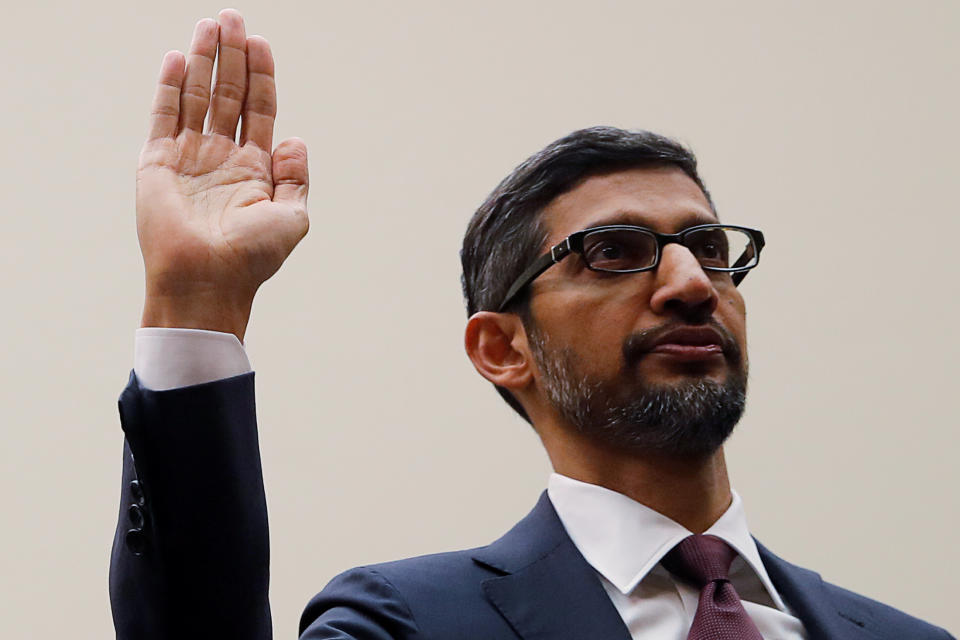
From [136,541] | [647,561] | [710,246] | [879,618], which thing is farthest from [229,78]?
[879,618]

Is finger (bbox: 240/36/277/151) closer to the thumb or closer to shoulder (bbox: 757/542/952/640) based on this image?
the thumb

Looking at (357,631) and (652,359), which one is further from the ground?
(652,359)

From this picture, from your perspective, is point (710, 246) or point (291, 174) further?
point (710, 246)

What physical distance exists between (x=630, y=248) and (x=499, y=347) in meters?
0.32

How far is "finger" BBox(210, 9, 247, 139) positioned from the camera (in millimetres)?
1839

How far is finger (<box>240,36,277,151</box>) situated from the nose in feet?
2.07

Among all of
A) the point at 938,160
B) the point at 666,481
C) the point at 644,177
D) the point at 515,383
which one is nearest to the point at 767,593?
the point at 666,481

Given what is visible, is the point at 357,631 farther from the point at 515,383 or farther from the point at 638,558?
the point at 515,383

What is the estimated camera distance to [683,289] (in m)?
1.95

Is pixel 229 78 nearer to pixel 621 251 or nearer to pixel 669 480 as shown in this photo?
pixel 621 251

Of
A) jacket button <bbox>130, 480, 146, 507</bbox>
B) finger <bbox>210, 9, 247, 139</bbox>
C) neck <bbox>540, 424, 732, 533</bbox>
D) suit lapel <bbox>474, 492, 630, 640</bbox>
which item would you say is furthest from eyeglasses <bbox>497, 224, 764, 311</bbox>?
jacket button <bbox>130, 480, 146, 507</bbox>

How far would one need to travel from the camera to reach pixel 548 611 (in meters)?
1.80

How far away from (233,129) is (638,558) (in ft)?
2.84

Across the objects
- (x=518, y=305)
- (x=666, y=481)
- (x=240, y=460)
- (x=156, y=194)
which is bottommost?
(x=666, y=481)
